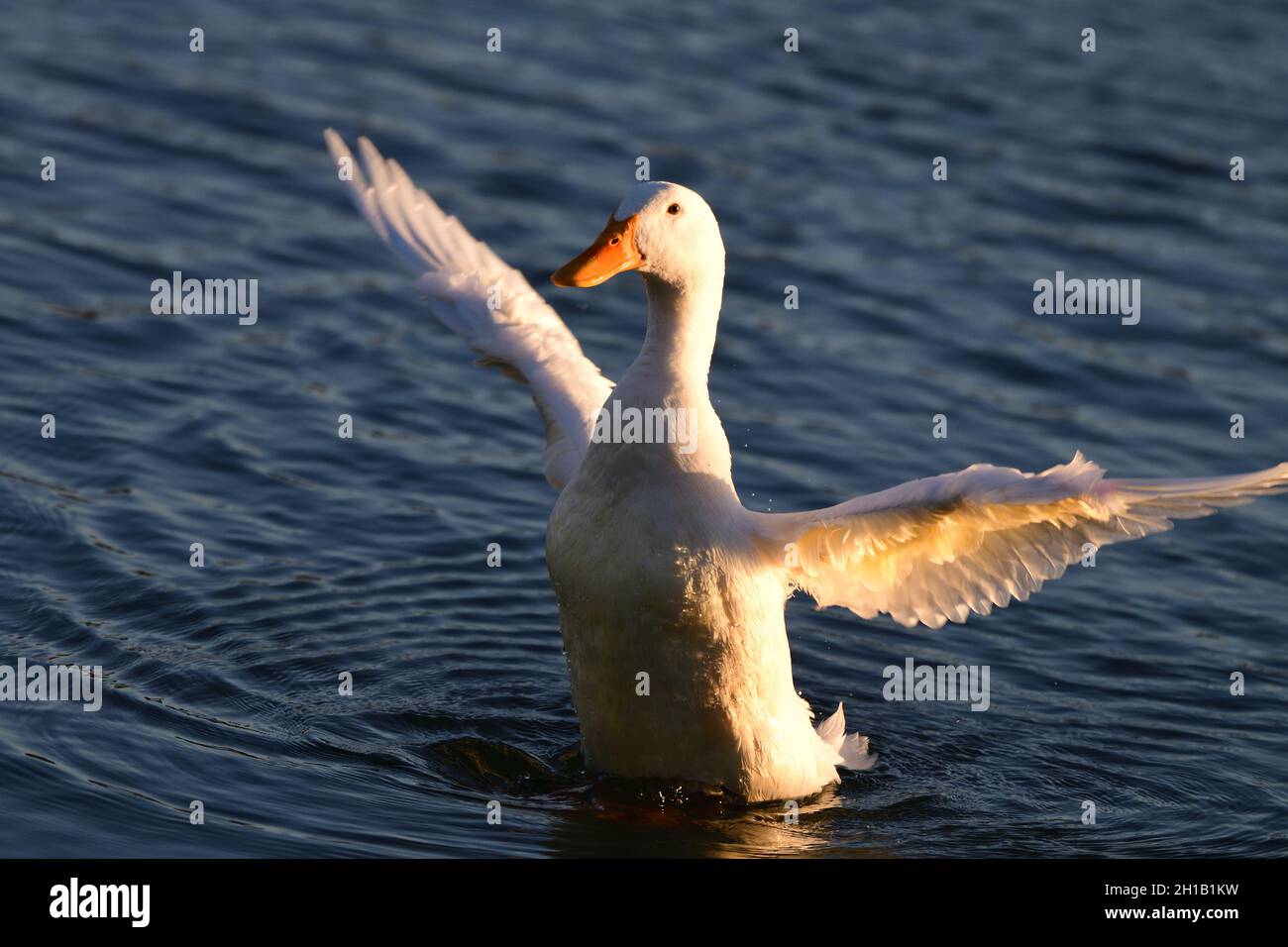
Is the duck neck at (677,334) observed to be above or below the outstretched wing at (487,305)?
below

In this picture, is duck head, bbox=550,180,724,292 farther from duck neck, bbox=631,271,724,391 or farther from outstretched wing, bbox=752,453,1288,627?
outstretched wing, bbox=752,453,1288,627

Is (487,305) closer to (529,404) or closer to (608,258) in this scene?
(608,258)

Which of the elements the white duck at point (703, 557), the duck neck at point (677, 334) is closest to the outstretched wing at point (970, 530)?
the white duck at point (703, 557)

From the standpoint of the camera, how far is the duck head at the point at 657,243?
7.90 meters

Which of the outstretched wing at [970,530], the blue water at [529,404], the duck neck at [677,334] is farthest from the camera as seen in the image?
the blue water at [529,404]

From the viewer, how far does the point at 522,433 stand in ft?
42.2

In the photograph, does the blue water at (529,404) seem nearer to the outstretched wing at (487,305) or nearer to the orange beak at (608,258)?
the outstretched wing at (487,305)

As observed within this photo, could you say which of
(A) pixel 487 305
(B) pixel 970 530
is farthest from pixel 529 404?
(B) pixel 970 530

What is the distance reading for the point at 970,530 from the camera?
799 centimetres

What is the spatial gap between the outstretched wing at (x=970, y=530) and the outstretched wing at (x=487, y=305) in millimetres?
1660

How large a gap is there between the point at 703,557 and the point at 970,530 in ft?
3.80

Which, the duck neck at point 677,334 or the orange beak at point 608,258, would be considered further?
the duck neck at point 677,334

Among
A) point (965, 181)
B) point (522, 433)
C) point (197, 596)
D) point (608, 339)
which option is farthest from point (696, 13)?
point (197, 596)

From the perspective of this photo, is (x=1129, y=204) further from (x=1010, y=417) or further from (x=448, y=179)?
(x=448, y=179)
